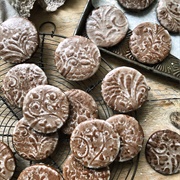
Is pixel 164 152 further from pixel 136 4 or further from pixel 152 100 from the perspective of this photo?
pixel 136 4

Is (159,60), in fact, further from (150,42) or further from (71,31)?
(71,31)

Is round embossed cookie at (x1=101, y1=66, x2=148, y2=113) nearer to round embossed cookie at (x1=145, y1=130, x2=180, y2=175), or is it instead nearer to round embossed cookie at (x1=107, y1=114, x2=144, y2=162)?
round embossed cookie at (x1=107, y1=114, x2=144, y2=162)

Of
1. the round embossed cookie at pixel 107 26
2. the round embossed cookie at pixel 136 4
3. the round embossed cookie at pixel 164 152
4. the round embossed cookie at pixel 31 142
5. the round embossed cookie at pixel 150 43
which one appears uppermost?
the round embossed cookie at pixel 136 4

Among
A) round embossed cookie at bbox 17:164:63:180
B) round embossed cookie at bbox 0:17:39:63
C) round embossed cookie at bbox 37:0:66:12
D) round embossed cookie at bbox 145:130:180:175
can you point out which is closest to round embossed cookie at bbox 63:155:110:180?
round embossed cookie at bbox 17:164:63:180

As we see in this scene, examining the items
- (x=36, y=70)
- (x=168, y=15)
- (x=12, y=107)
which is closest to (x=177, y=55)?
(x=168, y=15)

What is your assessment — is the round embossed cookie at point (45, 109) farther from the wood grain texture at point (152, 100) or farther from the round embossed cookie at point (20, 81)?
the wood grain texture at point (152, 100)

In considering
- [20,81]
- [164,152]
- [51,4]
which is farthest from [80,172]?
[51,4]

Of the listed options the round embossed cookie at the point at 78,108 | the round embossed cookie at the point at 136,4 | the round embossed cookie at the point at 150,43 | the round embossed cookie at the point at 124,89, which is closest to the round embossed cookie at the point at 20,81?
the round embossed cookie at the point at 78,108
